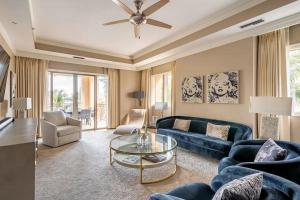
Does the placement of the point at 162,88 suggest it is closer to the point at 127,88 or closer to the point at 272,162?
the point at 127,88

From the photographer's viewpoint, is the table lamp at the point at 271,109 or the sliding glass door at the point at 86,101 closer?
the table lamp at the point at 271,109

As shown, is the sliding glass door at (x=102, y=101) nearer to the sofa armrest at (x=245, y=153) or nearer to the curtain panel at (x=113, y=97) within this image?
the curtain panel at (x=113, y=97)

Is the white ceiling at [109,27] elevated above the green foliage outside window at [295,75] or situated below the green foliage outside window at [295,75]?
above

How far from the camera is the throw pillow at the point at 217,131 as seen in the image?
3.58m

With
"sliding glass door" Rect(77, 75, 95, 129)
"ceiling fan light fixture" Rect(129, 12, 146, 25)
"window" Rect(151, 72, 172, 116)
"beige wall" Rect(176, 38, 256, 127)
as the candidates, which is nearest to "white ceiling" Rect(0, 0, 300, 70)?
"beige wall" Rect(176, 38, 256, 127)

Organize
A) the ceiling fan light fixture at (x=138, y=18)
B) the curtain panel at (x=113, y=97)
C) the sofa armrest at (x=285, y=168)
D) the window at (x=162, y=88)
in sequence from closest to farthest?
Answer: the sofa armrest at (x=285, y=168) < the ceiling fan light fixture at (x=138, y=18) < the window at (x=162, y=88) < the curtain panel at (x=113, y=97)

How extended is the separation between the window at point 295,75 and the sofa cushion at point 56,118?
5.60 meters

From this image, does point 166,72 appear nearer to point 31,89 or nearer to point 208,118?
point 208,118

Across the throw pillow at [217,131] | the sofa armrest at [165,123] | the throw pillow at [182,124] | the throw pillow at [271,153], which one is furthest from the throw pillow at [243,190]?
the sofa armrest at [165,123]

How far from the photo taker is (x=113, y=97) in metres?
6.74

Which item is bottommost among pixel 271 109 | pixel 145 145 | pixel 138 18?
pixel 145 145

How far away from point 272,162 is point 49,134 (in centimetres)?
464

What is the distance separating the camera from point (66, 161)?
3.37 m

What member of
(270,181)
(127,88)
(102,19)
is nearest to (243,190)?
(270,181)
